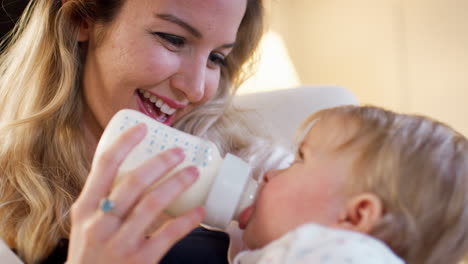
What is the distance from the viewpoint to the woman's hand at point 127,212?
2.03 feet

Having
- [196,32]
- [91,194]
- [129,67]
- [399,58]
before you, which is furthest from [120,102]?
[399,58]

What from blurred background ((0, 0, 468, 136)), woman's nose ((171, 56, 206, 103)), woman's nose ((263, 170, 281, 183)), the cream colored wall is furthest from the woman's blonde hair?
the cream colored wall

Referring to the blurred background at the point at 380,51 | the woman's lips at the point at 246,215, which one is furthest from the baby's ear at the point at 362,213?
the blurred background at the point at 380,51

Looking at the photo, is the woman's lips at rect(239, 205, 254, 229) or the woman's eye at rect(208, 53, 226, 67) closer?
the woman's lips at rect(239, 205, 254, 229)

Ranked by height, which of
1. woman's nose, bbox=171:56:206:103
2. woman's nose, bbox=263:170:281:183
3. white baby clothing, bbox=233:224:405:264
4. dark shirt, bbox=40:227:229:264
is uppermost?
woman's nose, bbox=171:56:206:103

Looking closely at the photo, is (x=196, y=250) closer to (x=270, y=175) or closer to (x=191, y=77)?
(x=270, y=175)

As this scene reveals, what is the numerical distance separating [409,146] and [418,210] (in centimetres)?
10

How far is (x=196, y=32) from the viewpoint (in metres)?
1.03

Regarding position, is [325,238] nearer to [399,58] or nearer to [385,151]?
[385,151]

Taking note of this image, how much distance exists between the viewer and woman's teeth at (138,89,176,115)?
3.71 ft

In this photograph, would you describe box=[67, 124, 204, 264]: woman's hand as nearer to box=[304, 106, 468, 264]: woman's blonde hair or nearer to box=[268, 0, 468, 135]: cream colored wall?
box=[304, 106, 468, 264]: woman's blonde hair

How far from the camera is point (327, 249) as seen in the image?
0.60 m

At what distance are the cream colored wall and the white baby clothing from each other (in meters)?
1.88

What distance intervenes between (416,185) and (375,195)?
Answer: 68mm
